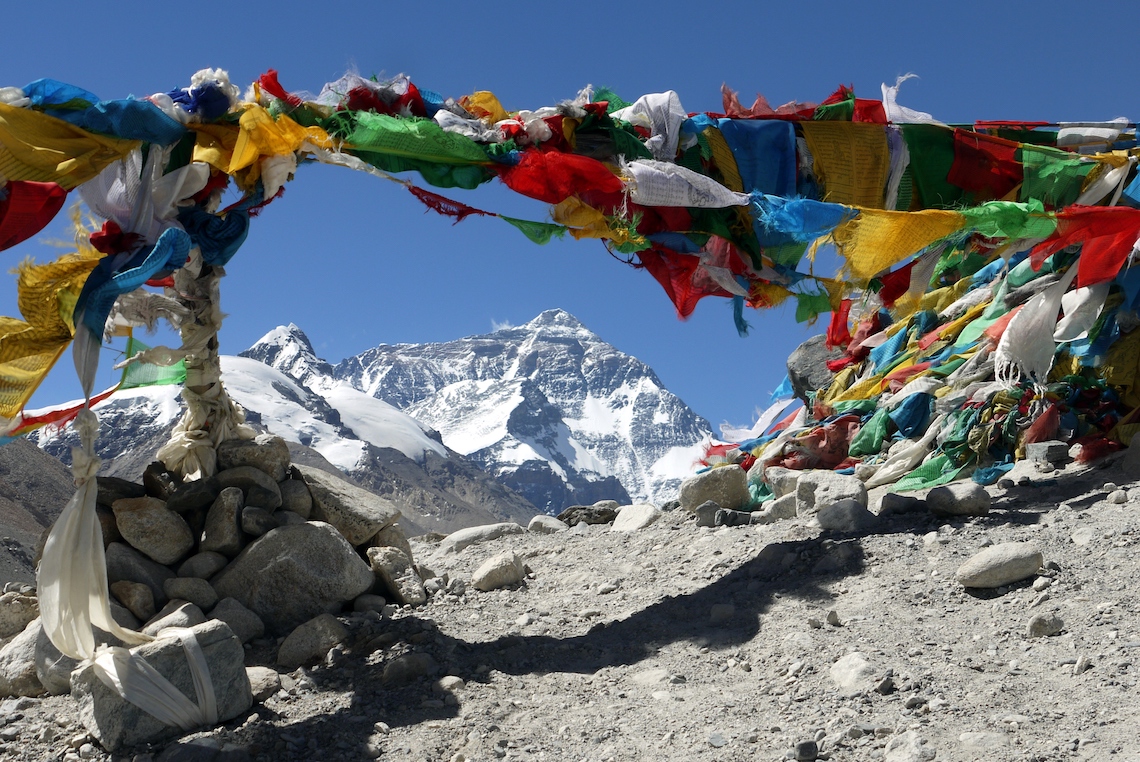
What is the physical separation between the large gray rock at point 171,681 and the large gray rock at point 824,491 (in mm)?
4083

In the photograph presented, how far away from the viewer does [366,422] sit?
179750mm

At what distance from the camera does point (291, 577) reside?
19.0 feet

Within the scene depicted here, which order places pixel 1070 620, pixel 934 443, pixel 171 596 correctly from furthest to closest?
1. pixel 934 443
2. pixel 171 596
3. pixel 1070 620

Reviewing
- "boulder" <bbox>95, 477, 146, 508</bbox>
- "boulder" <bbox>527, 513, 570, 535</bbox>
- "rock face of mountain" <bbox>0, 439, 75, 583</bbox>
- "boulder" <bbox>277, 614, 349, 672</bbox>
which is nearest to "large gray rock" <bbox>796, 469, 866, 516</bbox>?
"boulder" <bbox>527, 513, 570, 535</bbox>

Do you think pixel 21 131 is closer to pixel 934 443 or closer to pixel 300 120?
pixel 300 120

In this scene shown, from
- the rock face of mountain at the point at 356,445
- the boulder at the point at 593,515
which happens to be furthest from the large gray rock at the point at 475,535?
the rock face of mountain at the point at 356,445

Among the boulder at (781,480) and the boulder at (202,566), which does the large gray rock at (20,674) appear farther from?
the boulder at (781,480)

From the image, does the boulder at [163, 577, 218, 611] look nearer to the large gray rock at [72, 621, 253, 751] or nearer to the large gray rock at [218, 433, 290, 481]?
the large gray rock at [218, 433, 290, 481]

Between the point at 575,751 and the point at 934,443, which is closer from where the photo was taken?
the point at 575,751

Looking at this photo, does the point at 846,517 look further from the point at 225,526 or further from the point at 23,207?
the point at 23,207

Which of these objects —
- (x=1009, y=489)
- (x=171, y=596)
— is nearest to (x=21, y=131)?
(x=171, y=596)

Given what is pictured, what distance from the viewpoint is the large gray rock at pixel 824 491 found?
7.21 m

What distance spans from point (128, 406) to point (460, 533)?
13435 cm

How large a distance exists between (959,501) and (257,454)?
444cm
